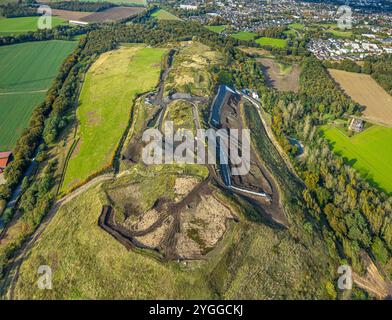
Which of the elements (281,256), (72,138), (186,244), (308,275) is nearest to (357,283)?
(308,275)

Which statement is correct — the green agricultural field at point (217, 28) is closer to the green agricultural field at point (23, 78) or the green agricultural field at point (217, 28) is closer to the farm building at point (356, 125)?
the green agricultural field at point (23, 78)

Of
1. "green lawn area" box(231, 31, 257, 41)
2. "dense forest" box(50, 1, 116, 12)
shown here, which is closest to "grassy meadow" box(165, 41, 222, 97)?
"green lawn area" box(231, 31, 257, 41)

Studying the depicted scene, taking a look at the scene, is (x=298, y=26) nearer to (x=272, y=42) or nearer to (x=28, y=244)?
(x=272, y=42)

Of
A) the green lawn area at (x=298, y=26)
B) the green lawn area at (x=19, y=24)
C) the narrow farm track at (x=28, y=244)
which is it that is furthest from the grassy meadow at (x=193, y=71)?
the green lawn area at (x=19, y=24)

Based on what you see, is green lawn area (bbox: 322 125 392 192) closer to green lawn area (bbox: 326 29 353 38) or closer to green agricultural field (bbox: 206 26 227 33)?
green lawn area (bbox: 326 29 353 38)

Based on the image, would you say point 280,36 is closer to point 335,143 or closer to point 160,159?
point 335,143

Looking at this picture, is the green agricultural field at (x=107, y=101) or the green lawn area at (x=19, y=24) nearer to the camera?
the green agricultural field at (x=107, y=101)

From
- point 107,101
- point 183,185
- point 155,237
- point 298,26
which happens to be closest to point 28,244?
point 155,237
